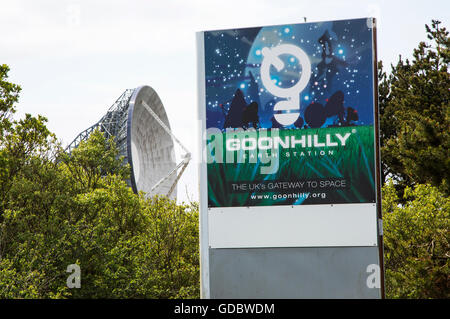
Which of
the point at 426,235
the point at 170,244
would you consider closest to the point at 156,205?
the point at 170,244

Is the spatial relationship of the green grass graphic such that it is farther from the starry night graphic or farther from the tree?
the tree

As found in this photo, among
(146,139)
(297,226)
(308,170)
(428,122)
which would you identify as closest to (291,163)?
(308,170)

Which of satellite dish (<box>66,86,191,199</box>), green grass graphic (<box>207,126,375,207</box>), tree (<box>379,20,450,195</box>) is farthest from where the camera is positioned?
satellite dish (<box>66,86,191,199</box>)

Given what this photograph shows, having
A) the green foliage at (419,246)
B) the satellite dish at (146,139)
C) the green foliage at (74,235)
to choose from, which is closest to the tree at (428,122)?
the green foliage at (419,246)

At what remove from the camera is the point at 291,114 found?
7891mm

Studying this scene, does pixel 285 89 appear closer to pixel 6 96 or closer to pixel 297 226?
pixel 297 226

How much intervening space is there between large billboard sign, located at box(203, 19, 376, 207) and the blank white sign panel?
0.11 meters

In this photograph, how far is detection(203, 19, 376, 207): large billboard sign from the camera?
7.71 m

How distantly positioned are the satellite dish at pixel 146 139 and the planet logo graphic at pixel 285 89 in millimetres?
42910

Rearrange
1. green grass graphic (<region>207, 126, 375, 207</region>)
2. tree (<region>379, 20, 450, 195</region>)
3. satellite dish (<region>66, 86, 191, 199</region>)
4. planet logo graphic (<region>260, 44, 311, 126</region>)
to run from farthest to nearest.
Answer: satellite dish (<region>66, 86, 191, 199</region>) → tree (<region>379, 20, 450, 195</region>) → planet logo graphic (<region>260, 44, 311, 126</region>) → green grass graphic (<region>207, 126, 375, 207</region>)

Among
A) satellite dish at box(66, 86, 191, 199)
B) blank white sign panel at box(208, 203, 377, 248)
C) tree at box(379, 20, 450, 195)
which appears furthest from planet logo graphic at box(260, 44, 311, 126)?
satellite dish at box(66, 86, 191, 199)

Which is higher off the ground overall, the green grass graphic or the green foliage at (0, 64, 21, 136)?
the green foliage at (0, 64, 21, 136)

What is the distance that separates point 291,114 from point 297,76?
0.51 metres

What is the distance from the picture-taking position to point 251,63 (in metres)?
8.01
